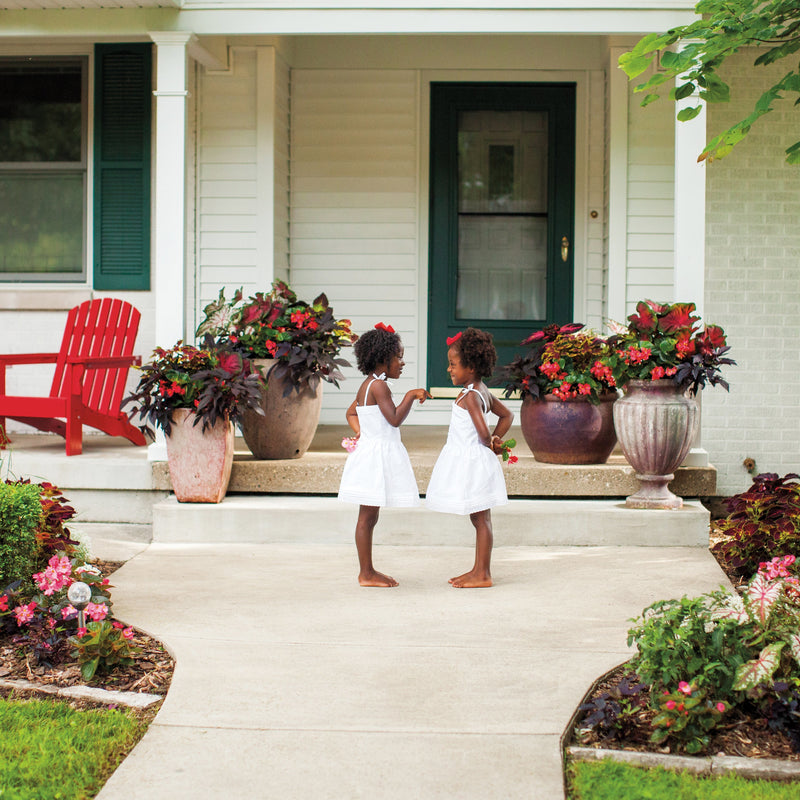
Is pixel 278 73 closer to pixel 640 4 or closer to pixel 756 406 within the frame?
pixel 640 4

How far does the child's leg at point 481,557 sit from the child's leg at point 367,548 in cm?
31

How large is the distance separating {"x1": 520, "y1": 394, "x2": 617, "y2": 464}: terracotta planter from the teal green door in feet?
6.41

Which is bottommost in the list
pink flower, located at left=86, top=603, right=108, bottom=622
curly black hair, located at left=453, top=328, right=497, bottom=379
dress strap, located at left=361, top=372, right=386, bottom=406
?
pink flower, located at left=86, top=603, right=108, bottom=622

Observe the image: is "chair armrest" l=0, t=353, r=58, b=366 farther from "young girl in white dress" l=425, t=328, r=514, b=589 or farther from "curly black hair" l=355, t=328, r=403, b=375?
"young girl in white dress" l=425, t=328, r=514, b=589

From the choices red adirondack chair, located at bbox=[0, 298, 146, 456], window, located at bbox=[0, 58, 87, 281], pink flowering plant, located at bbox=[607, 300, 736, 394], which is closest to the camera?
pink flowering plant, located at bbox=[607, 300, 736, 394]

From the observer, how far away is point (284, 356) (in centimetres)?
599

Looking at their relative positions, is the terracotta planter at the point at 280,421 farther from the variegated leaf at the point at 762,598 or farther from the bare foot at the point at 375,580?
the variegated leaf at the point at 762,598

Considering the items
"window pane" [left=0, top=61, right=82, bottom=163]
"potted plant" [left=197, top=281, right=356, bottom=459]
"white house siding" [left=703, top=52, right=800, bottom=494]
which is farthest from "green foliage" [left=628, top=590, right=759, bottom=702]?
Result: "window pane" [left=0, top=61, right=82, bottom=163]

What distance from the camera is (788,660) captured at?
3.17m

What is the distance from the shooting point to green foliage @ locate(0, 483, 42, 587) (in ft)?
13.0

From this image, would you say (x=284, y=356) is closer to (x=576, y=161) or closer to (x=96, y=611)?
(x=96, y=611)

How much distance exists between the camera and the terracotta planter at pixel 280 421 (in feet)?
19.8

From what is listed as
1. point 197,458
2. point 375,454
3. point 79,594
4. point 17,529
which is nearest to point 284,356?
point 197,458

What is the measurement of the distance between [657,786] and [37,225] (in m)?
6.24
